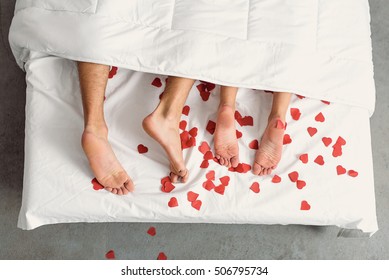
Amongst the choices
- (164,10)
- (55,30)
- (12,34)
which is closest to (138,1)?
(164,10)

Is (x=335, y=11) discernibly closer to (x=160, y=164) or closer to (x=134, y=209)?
(x=160, y=164)

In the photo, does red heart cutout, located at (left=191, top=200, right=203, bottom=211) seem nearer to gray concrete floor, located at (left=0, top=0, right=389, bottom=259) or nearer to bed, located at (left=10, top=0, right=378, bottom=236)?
bed, located at (left=10, top=0, right=378, bottom=236)

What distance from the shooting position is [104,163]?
157 centimetres

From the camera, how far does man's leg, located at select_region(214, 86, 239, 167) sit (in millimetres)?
1635

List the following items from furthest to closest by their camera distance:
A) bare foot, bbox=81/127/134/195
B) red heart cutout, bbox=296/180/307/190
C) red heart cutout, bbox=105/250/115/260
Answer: red heart cutout, bbox=105/250/115/260, red heart cutout, bbox=296/180/307/190, bare foot, bbox=81/127/134/195

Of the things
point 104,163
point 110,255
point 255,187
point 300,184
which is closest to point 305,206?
point 300,184

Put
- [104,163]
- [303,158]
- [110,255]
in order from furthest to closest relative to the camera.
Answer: [110,255] → [303,158] → [104,163]

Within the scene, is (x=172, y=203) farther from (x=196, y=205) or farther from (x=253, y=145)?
(x=253, y=145)

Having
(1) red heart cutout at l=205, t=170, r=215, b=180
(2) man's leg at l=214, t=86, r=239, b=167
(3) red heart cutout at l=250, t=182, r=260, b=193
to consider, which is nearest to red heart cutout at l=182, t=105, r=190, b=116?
(2) man's leg at l=214, t=86, r=239, b=167

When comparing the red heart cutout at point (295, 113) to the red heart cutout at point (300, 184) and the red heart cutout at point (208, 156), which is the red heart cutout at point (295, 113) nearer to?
the red heart cutout at point (300, 184)

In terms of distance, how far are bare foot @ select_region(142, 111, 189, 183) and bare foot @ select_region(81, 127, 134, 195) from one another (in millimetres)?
149

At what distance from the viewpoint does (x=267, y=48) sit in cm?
165

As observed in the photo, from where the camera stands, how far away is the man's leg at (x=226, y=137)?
1635mm

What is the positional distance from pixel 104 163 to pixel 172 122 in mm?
271
